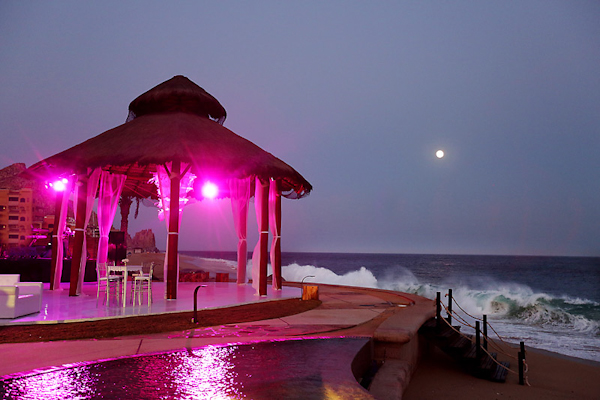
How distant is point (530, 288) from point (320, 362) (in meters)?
42.9

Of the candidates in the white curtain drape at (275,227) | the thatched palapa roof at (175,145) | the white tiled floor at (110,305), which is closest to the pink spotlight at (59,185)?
the thatched palapa roof at (175,145)

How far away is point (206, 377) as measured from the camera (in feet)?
11.1

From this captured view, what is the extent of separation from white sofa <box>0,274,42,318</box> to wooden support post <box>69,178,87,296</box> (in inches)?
80.6

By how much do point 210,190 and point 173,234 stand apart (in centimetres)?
462

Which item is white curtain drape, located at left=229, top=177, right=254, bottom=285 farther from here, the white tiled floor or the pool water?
the pool water

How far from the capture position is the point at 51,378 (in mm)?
3301

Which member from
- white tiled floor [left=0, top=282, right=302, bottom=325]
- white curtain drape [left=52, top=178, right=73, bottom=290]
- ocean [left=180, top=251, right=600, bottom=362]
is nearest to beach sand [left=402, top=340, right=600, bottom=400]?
white tiled floor [left=0, top=282, right=302, bottom=325]

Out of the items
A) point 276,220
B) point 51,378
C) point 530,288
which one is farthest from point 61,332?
point 530,288

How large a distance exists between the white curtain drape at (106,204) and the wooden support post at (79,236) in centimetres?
111

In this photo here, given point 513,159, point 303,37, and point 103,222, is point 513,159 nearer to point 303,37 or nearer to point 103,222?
point 303,37

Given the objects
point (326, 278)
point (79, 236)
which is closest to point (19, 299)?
point (79, 236)

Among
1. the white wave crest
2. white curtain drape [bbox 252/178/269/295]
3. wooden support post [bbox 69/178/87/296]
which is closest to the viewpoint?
wooden support post [bbox 69/178/87/296]

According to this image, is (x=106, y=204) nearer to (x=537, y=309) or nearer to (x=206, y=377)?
(x=206, y=377)

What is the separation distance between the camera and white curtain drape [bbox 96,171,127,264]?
10.7 meters
